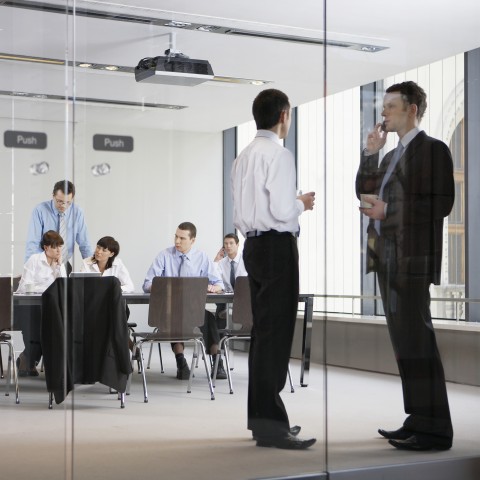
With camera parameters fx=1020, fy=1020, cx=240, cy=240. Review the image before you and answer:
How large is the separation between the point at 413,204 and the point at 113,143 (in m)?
1.45

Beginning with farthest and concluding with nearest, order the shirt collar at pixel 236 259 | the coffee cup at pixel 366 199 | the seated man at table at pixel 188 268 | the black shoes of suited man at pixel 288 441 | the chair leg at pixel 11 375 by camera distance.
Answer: the coffee cup at pixel 366 199, the black shoes of suited man at pixel 288 441, the shirt collar at pixel 236 259, the seated man at table at pixel 188 268, the chair leg at pixel 11 375

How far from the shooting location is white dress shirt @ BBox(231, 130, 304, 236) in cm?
424

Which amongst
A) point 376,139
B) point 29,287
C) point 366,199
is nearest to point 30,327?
point 29,287

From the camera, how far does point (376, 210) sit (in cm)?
460

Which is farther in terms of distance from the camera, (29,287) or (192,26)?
(192,26)

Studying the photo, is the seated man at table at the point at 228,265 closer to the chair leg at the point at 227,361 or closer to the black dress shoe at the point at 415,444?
the chair leg at the point at 227,361

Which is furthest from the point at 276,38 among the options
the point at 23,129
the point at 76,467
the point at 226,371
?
the point at 76,467

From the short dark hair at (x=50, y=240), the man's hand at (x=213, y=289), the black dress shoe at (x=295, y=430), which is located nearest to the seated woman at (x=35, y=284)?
the short dark hair at (x=50, y=240)

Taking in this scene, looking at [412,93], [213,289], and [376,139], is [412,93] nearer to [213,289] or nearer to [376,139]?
[376,139]

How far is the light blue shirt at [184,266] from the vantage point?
410 centimetres

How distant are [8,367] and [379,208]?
5.81ft

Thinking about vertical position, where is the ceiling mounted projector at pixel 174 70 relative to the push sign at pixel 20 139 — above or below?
above

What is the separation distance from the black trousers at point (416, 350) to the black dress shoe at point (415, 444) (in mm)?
24

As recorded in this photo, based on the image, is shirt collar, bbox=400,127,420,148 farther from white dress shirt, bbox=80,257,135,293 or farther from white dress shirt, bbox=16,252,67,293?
white dress shirt, bbox=16,252,67,293
